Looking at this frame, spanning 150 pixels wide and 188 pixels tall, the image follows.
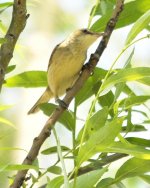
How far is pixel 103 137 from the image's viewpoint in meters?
0.62

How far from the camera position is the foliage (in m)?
0.65

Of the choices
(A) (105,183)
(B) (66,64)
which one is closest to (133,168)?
(A) (105,183)

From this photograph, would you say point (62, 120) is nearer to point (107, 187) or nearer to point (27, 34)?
point (107, 187)

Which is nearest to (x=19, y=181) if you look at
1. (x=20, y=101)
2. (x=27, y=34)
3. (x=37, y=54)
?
(x=20, y=101)

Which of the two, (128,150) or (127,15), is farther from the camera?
(127,15)

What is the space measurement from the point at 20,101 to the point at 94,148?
194 cm

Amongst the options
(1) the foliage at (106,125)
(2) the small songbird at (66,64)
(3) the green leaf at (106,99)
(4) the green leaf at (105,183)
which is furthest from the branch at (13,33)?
(2) the small songbird at (66,64)

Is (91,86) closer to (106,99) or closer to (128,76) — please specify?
(106,99)

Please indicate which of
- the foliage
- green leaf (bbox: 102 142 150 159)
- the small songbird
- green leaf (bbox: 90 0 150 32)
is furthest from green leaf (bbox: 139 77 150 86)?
the small songbird

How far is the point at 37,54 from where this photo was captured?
9.36 ft

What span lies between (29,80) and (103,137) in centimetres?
42

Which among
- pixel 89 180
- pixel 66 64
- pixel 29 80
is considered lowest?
pixel 89 180

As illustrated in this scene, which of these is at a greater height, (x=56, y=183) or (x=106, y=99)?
(x=106, y=99)

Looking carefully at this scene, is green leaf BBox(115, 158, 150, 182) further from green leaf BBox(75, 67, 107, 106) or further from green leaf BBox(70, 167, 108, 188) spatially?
green leaf BBox(75, 67, 107, 106)
